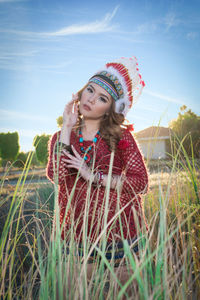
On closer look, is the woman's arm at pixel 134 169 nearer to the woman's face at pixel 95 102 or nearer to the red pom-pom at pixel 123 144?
the red pom-pom at pixel 123 144

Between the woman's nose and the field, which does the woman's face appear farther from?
the field

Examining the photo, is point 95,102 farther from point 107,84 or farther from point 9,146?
point 9,146

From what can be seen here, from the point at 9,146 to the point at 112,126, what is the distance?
1136 inches

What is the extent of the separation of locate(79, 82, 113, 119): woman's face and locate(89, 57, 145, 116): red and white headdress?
4 cm

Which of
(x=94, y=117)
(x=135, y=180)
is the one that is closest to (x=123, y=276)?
(x=135, y=180)

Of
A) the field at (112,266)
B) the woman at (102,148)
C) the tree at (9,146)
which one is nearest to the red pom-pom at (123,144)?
the woman at (102,148)

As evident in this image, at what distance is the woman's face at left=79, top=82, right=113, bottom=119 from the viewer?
168cm

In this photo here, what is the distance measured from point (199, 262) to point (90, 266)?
62cm

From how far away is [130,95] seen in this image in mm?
1919

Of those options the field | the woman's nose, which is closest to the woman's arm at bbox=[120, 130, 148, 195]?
the field

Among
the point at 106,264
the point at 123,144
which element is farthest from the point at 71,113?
the point at 106,264

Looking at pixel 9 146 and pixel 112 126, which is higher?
pixel 9 146

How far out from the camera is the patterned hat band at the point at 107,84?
1.73 meters

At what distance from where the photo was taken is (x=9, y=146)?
28344mm
